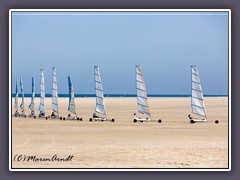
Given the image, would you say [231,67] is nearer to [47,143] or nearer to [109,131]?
[47,143]

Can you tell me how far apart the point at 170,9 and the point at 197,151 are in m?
4.83

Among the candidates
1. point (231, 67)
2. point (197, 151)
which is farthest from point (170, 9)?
point (197, 151)

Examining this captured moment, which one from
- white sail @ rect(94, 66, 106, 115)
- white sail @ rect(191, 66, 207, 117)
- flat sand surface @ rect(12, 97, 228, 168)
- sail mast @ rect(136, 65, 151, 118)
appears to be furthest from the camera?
white sail @ rect(94, 66, 106, 115)

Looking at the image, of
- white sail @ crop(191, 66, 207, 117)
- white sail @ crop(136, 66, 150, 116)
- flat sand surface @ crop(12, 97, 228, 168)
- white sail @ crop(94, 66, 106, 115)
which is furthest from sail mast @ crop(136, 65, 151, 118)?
flat sand surface @ crop(12, 97, 228, 168)

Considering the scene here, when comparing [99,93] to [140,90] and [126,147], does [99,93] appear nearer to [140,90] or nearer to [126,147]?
[140,90]

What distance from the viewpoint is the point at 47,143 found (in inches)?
629

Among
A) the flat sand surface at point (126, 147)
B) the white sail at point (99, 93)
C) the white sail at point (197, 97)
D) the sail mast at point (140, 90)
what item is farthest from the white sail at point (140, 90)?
the flat sand surface at point (126, 147)

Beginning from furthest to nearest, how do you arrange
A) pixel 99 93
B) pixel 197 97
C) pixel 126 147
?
pixel 99 93, pixel 197 97, pixel 126 147

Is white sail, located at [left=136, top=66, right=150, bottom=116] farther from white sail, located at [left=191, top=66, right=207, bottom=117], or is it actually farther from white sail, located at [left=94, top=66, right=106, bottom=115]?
white sail, located at [left=191, top=66, right=207, bottom=117]

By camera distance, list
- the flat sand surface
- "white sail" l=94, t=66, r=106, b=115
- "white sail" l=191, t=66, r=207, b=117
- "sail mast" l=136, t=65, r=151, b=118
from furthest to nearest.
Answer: "white sail" l=94, t=66, r=106, b=115 < "sail mast" l=136, t=65, r=151, b=118 < "white sail" l=191, t=66, r=207, b=117 < the flat sand surface

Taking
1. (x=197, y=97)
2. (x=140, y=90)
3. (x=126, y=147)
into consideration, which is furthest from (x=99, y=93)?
(x=126, y=147)

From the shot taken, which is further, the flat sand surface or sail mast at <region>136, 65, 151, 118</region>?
sail mast at <region>136, 65, 151, 118</region>
